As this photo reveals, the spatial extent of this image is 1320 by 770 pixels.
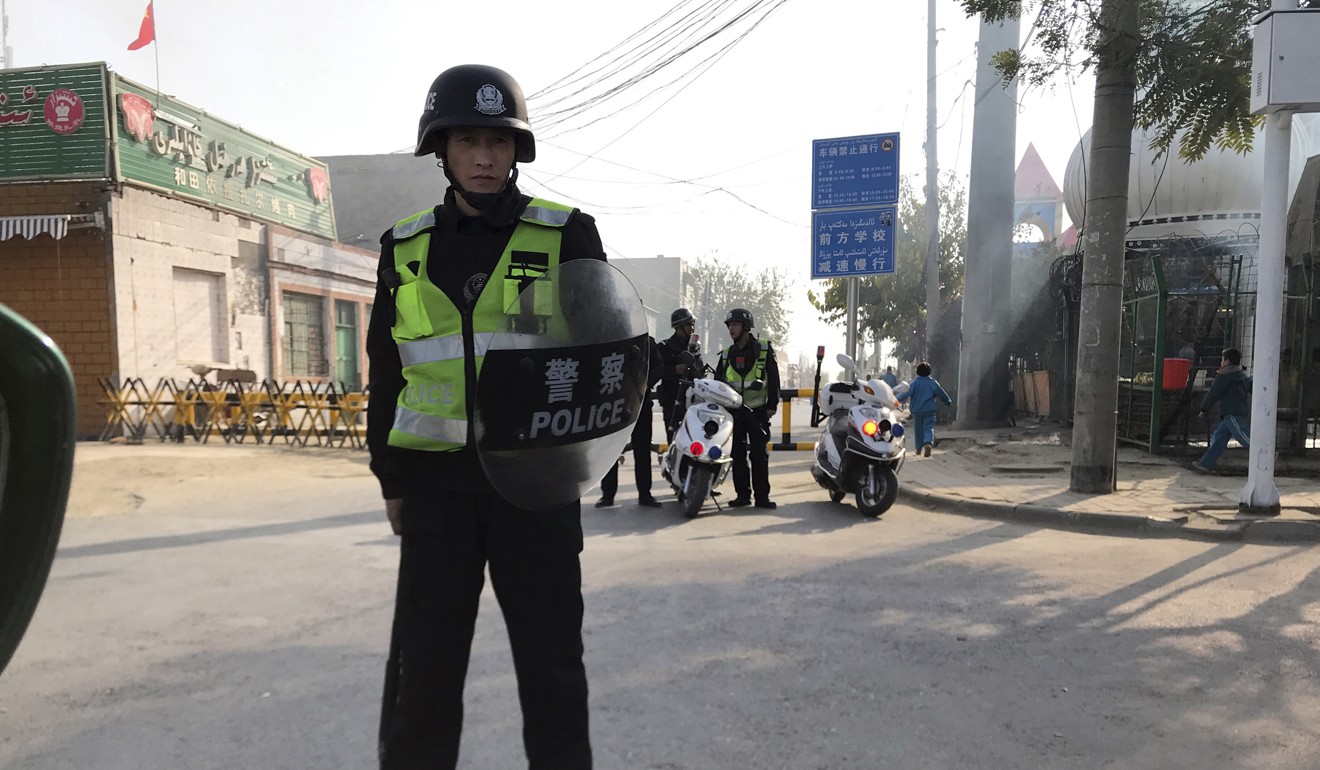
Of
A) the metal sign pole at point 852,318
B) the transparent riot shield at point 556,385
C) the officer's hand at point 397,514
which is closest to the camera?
the transparent riot shield at point 556,385

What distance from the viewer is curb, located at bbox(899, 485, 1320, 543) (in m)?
6.32

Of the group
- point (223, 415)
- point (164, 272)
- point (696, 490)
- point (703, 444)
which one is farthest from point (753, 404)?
point (164, 272)

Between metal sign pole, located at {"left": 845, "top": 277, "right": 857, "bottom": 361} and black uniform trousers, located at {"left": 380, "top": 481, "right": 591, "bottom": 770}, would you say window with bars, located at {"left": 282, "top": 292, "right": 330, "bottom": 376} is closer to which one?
metal sign pole, located at {"left": 845, "top": 277, "right": 857, "bottom": 361}

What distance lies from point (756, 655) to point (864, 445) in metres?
4.03

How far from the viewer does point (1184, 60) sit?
7.43 meters

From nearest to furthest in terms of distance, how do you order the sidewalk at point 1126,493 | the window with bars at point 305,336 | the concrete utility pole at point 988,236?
the sidewalk at point 1126,493 < the concrete utility pole at point 988,236 < the window with bars at point 305,336

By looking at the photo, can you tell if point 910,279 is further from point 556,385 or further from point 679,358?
point 556,385

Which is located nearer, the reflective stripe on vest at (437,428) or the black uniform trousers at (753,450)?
the reflective stripe on vest at (437,428)

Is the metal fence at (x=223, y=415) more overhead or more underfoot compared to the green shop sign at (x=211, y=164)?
more underfoot

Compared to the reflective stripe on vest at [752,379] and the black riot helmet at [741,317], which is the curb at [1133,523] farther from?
the black riot helmet at [741,317]

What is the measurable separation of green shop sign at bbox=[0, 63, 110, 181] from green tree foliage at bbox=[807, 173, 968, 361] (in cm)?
2107

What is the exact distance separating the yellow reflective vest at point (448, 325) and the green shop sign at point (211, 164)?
15.3m

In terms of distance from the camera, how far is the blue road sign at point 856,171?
1345cm

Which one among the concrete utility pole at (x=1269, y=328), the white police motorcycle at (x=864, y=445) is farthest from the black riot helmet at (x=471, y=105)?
the concrete utility pole at (x=1269, y=328)
